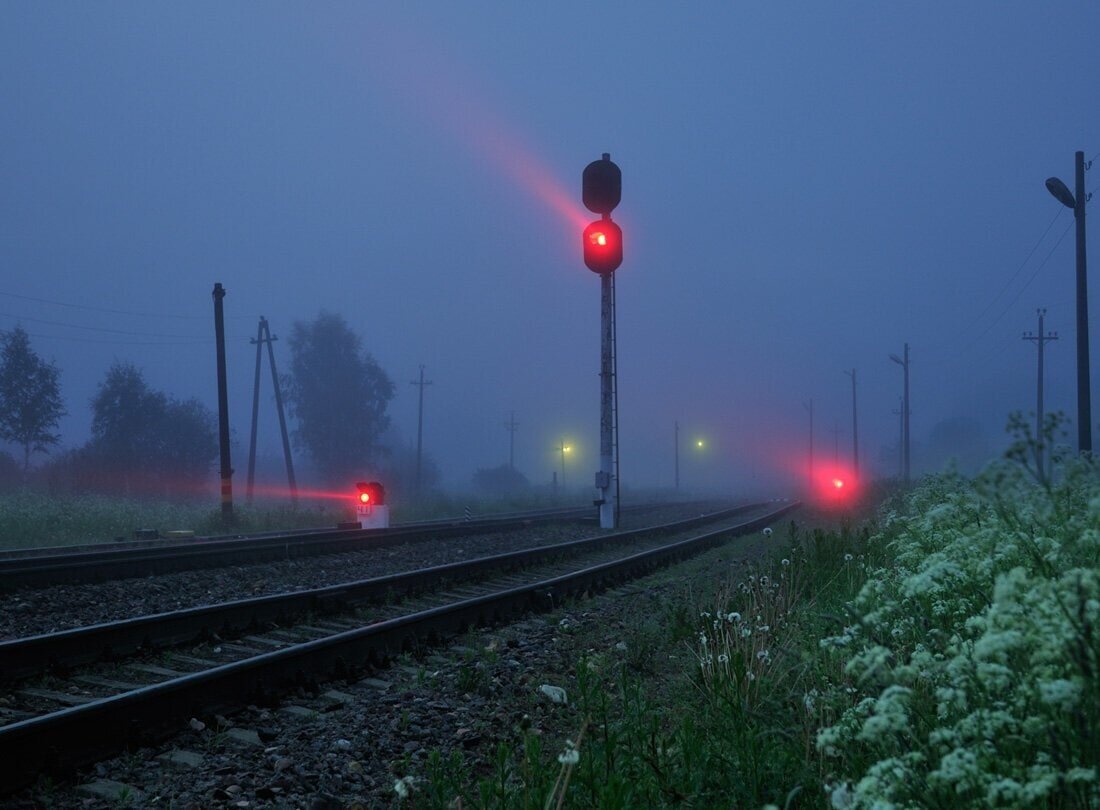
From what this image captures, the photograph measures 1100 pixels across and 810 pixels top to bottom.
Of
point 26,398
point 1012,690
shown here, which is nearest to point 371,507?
point 1012,690

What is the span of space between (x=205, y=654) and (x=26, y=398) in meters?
51.9

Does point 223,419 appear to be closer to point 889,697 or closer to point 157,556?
point 157,556

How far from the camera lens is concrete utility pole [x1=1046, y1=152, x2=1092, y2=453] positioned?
67.9ft

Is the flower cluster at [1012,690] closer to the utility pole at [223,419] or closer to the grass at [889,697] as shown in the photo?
the grass at [889,697]

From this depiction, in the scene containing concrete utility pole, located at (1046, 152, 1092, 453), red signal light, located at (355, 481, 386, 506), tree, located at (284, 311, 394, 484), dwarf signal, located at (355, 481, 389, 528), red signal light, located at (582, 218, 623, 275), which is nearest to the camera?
concrete utility pole, located at (1046, 152, 1092, 453)

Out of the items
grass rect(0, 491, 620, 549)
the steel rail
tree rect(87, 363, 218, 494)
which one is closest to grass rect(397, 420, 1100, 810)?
the steel rail

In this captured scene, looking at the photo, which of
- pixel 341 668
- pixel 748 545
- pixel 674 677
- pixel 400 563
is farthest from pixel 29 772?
pixel 748 545

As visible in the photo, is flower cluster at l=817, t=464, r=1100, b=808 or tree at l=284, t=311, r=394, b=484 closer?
flower cluster at l=817, t=464, r=1100, b=808

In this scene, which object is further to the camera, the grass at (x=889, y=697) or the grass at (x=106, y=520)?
the grass at (x=106, y=520)

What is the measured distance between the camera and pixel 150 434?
57125mm

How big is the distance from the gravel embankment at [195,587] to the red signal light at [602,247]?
9292 millimetres

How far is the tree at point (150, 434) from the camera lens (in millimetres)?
53500

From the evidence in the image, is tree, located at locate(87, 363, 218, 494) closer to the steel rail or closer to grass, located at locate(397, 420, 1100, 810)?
the steel rail

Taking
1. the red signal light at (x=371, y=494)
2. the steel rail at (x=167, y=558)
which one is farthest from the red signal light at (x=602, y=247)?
the steel rail at (x=167, y=558)
